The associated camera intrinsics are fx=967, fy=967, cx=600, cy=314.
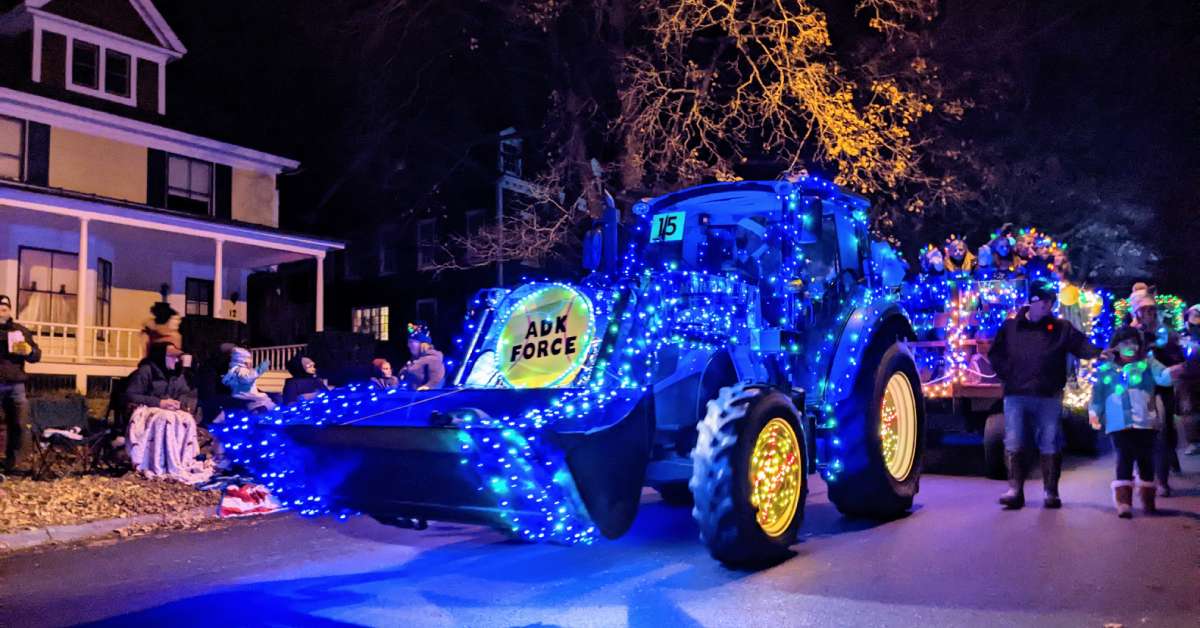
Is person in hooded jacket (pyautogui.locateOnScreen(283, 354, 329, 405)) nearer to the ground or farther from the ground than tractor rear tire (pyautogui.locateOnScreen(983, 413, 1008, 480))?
farther from the ground

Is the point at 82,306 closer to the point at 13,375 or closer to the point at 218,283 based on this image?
the point at 218,283

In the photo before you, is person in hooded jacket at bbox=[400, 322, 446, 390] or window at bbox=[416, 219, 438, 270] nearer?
person in hooded jacket at bbox=[400, 322, 446, 390]

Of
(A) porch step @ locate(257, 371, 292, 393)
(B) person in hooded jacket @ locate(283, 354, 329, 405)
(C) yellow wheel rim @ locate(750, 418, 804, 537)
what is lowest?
(C) yellow wheel rim @ locate(750, 418, 804, 537)

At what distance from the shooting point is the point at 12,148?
20.2 m

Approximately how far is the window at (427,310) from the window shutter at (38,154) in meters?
14.1

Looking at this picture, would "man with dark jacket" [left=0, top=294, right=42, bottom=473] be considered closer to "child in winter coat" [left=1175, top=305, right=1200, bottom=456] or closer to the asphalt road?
the asphalt road

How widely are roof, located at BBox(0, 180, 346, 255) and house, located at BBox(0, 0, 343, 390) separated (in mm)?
34

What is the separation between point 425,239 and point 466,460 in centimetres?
2894

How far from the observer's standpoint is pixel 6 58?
21.7 m

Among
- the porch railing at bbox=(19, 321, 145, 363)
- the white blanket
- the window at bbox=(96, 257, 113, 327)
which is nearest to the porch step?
the porch railing at bbox=(19, 321, 145, 363)

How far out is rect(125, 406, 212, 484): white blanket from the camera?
1123 centimetres

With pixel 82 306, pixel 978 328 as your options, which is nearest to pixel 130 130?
pixel 82 306

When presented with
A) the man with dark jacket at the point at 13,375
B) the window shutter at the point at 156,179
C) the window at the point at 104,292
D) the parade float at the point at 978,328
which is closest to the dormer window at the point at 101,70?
the window shutter at the point at 156,179

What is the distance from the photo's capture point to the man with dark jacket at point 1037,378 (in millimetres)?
8445
